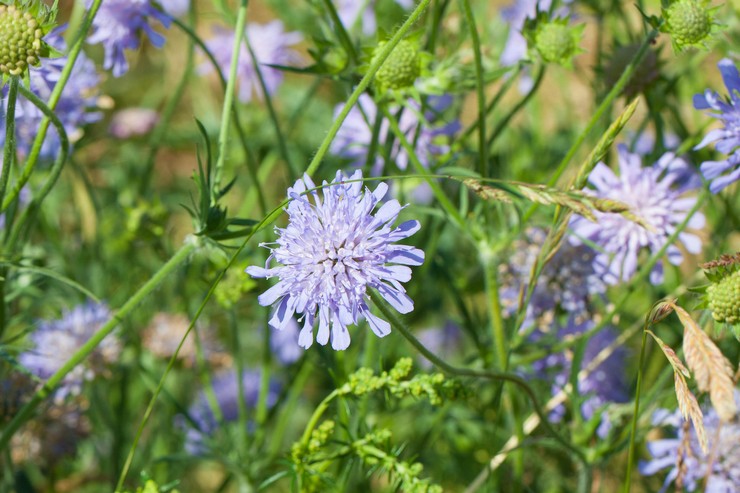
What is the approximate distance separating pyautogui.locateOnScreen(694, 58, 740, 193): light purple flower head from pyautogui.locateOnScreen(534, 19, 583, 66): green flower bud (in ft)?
0.85

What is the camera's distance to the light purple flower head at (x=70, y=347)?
2.10 m

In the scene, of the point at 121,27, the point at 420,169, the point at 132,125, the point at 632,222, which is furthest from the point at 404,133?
the point at 132,125

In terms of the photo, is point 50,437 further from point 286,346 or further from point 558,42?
point 558,42

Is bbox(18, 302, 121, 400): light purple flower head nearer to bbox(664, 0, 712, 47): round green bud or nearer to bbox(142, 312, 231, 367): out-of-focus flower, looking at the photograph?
bbox(142, 312, 231, 367): out-of-focus flower

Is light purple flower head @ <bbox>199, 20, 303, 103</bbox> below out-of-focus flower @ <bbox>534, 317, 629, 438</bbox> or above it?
above

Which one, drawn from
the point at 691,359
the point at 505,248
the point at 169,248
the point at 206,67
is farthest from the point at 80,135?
the point at 691,359

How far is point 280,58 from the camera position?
2.96 metres

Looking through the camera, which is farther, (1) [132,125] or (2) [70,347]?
(1) [132,125]

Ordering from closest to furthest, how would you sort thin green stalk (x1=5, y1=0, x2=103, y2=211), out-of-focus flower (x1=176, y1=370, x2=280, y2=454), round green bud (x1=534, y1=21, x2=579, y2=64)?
thin green stalk (x1=5, y1=0, x2=103, y2=211) < round green bud (x1=534, y1=21, x2=579, y2=64) < out-of-focus flower (x1=176, y1=370, x2=280, y2=454)

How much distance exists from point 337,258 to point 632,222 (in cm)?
83

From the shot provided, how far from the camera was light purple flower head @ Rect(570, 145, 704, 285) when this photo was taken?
186 centimetres

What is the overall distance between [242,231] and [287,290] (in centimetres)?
23

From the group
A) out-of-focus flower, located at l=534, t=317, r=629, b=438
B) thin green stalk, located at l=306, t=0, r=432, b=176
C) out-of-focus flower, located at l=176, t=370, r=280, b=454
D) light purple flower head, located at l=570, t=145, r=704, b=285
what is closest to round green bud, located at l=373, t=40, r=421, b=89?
thin green stalk, located at l=306, t=0, r=432, b=176

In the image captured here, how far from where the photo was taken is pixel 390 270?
51.3 inches
